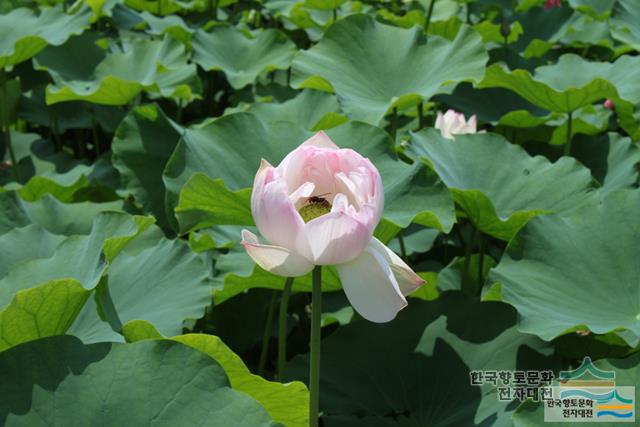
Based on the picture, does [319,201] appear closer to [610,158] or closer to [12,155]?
[610,158]

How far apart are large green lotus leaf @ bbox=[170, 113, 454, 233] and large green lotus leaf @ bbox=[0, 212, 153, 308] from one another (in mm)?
99

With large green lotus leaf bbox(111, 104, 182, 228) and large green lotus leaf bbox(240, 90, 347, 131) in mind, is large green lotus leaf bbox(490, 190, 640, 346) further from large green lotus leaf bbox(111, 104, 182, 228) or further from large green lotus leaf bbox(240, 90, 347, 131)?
large green lotus leaf bbox(111, 104, 182, 228)

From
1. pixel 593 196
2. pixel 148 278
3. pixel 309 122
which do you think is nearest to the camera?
pixel 148 278

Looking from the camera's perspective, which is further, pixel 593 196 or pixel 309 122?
Result: pixel 309 122

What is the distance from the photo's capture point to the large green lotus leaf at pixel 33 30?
2283 millimetres

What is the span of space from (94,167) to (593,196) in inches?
51.6

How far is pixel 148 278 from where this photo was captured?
1.47 m

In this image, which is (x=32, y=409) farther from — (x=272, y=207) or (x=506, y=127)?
(x=506, y=127)

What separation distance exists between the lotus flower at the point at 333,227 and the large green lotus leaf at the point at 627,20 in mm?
1811

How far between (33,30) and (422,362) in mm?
1594

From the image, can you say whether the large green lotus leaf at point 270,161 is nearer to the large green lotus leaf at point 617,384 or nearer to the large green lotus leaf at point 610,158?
the large green lotus leaf at point 617,384

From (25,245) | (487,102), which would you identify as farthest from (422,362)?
(487,102)

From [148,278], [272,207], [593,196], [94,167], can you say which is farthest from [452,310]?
[94,167]

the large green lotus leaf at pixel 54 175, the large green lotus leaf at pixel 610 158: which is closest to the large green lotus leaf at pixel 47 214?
the large green lotus leaf at pixel 54 175
